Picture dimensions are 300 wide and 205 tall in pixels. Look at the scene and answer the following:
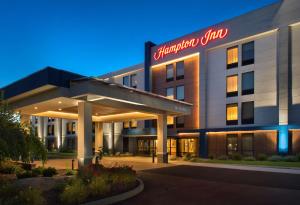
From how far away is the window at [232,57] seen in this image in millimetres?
36594

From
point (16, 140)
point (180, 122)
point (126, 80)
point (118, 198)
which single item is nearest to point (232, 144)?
point (180, 122)

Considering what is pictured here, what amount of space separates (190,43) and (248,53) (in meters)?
9.13

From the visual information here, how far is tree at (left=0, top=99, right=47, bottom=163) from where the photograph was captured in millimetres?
9547

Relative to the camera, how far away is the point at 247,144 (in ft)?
112

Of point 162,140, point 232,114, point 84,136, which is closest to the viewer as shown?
point 84,136

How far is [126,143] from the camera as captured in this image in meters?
50.4

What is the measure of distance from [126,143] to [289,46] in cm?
3046

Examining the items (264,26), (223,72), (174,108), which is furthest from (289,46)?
(174,108)

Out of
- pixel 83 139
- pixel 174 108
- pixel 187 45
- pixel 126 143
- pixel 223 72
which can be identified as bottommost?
pixel 126 143

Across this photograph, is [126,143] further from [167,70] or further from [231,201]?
[231,201]

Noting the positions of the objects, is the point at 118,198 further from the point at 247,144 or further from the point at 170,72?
the point at 170,72

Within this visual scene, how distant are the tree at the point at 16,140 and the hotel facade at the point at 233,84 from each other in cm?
1457

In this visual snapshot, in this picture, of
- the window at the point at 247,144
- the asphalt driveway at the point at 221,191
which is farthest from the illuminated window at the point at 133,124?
the asphalt driveway at the point at 221,191

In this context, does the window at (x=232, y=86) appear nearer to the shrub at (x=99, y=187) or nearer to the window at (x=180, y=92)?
the window at (x=180, y=92)
